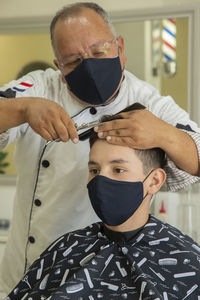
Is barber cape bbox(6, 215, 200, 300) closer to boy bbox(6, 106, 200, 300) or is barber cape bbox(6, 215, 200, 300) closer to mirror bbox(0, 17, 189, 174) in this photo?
boy bbox(6, 106, 200, 300)

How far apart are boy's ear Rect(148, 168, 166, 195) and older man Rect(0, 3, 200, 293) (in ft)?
0.16

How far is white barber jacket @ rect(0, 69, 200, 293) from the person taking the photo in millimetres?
1785

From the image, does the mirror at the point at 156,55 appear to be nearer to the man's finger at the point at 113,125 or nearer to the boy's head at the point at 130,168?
the boy's head at the point at 130,168

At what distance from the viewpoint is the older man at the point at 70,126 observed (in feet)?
4.66

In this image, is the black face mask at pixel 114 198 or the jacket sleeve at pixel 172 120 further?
the jacket sleeve at pixel 172 120

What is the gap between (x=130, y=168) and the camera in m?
1.55

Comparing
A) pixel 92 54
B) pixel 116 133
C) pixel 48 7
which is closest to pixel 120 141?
pixel 116 133

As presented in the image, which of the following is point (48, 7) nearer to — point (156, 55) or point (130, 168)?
point (156, 55)

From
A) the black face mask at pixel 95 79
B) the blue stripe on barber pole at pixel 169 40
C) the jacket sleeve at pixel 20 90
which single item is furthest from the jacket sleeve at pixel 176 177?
the blue stripe on barber pole at pixel 169 40

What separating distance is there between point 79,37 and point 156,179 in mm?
608

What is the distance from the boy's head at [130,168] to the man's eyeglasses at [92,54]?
A: 235 mm

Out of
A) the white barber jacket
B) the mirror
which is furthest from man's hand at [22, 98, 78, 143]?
the mirror

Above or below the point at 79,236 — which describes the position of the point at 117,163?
above

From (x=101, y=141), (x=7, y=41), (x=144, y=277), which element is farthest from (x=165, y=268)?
(x=7, y=41)
